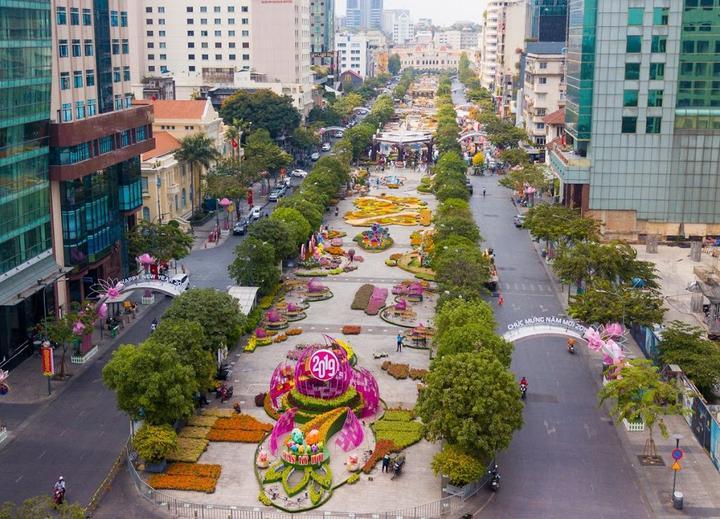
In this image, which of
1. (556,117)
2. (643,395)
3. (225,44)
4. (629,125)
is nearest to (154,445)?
(643,395)

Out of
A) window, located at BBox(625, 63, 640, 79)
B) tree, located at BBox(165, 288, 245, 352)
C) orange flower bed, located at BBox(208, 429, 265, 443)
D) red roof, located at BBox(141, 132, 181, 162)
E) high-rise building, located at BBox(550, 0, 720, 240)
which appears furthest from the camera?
red roof, located at BBox(141, 132, 181, 162)

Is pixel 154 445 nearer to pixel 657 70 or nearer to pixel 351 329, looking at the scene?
pixel 351 329

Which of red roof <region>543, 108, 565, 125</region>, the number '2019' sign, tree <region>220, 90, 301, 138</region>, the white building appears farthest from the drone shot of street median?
the white building

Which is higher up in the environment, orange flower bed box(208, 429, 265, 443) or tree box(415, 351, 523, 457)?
tree box(415, 351, 523, 457)

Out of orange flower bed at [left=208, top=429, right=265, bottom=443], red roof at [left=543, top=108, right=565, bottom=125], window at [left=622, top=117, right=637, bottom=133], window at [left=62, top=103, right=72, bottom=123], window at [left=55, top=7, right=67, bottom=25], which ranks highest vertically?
window at [left=55, top=7, right=67, bottom=25]

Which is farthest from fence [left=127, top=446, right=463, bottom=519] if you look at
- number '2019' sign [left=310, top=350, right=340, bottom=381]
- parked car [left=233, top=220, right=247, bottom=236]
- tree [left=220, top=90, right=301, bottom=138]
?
tree [left=220, top=90, right=301, bottom=138]

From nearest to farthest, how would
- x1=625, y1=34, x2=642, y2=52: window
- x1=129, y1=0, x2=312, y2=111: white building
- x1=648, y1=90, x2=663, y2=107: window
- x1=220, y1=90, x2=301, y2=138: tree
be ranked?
x1=625, y1=34, x2=642, y2=52: window, x1=648, y1=90, x2=663, y2=107: window, x1=220, y1=90, x2=301, y2=138: tree, x1=129, y1=0, x2=312, y2=111: white building

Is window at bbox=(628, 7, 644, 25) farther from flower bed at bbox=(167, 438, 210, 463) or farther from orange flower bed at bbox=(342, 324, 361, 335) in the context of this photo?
flower bed at bbox=(167, 438, 210, 463)

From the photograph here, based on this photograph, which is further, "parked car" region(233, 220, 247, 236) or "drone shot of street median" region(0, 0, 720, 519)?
"parked car" region(233, 220, 247, 236)
